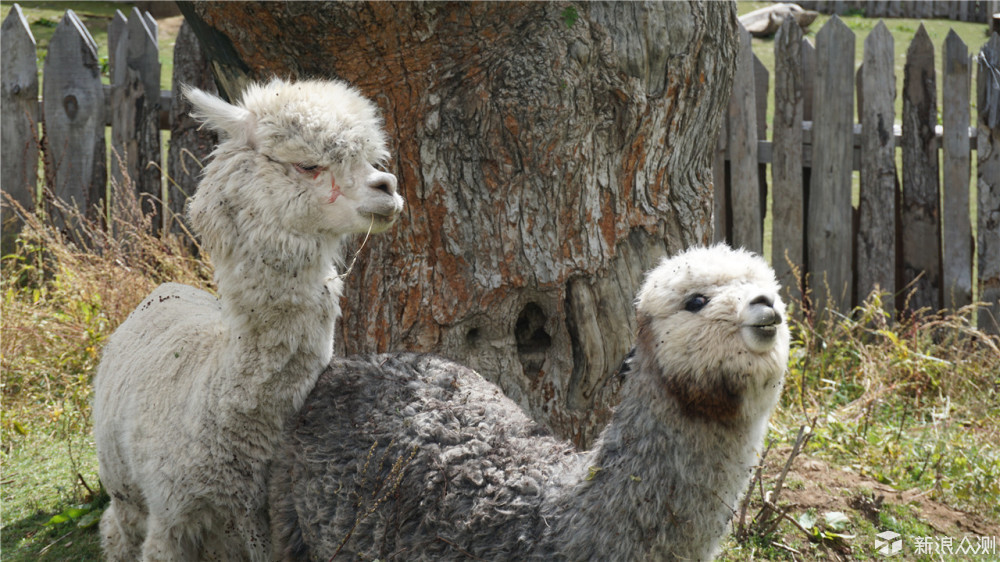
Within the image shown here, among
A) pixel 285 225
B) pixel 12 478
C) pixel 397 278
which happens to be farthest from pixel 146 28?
pixel 285 225

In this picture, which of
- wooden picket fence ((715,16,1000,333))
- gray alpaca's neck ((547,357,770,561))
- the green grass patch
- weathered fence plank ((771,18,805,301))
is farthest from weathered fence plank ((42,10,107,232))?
gray alpaca's neck ((547,357,770,561))

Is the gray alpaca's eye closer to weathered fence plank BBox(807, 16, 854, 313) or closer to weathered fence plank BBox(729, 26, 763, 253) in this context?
weathered fence plank BBox(807, 16, 854, 313)

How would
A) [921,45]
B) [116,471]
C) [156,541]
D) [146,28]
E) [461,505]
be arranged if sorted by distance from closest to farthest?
[461,505] < [156,541] < [116,471] < [921,45] < [146,28]

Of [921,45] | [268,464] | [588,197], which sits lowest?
[268,464]

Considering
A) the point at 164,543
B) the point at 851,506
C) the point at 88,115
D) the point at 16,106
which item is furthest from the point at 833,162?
the point at 16,106

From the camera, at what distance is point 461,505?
3.06 metres

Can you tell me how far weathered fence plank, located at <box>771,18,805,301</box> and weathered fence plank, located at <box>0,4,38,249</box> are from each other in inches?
253

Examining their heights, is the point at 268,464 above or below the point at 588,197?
below

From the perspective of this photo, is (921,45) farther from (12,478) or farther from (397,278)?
(12,478)

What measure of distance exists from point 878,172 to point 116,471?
5.99 meters

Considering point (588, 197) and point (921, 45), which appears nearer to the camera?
point (588, 197)

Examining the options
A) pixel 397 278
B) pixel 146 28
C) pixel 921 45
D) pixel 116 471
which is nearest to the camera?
pixel 116 471

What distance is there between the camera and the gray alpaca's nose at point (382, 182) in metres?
3.18

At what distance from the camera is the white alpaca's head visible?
3156mm
